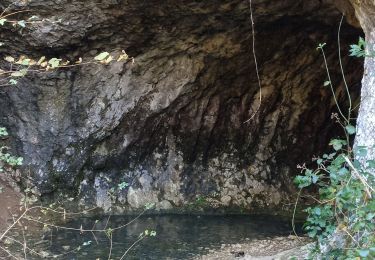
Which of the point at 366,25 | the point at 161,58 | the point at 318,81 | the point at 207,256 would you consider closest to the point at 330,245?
the point at 366,25

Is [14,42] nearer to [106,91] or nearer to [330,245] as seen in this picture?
[106,91]

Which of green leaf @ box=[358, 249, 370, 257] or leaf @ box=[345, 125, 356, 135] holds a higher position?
leaf @ box=[345, 125, 356, 135]

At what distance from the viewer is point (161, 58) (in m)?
5.52

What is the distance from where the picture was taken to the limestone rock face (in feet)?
16.1

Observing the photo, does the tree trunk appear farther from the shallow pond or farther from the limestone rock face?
the shallow pond

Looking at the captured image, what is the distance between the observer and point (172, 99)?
5871mm

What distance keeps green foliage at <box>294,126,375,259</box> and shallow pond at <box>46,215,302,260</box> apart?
2.14 meters

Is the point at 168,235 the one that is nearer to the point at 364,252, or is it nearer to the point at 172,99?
the point at 172,99

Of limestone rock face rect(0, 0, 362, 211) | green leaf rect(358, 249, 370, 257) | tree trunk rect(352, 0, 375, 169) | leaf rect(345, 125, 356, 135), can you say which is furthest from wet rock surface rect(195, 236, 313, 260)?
green leaf rect(358, 249, 370, 257)

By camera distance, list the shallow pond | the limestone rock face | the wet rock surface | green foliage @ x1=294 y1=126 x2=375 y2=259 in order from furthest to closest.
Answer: the limestone rock face < the shallow pond < the wet rock surface < green foliage @ x1=294 y1=126 x2=375 y2=259

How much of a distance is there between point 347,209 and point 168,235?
Answer: 3003 mm

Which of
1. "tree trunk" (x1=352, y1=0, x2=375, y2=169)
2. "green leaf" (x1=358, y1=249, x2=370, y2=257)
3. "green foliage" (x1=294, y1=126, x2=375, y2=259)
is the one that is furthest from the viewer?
"tree trunk" (x1=352, y1=0, x2=375, y2=169)

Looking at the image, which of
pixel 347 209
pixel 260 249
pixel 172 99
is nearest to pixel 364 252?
pixel 347 209

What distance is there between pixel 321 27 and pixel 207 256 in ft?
9.20
